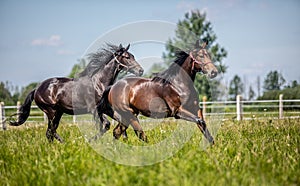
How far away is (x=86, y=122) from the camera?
9953 mm

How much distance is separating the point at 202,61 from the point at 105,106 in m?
2.69

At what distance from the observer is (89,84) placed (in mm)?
9039

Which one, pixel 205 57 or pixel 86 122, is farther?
pixel 86 122

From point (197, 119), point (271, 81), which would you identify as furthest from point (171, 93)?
point (271, 81)

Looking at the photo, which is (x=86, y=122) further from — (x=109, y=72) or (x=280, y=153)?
(x=280, y=153)

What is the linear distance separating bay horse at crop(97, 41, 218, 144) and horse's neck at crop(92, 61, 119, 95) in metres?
0.68

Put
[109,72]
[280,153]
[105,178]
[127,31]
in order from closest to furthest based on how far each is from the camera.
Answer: [105,178]
[280,153]
[127,31]
[109,72]

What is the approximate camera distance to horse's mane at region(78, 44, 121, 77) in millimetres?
9078

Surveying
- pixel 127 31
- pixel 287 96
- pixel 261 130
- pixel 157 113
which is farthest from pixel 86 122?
pixel 287 96

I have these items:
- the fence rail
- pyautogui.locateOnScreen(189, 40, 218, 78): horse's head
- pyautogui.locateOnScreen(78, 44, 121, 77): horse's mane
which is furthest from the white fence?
pyautogui.locateOnScreen(78, 44, 121, 77): horse's mane

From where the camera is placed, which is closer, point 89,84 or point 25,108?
point 89,84

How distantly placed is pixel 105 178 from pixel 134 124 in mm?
4045

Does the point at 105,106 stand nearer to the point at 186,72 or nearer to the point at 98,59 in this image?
the point at 98,59

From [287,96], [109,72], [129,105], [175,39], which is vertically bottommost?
[287,96]
